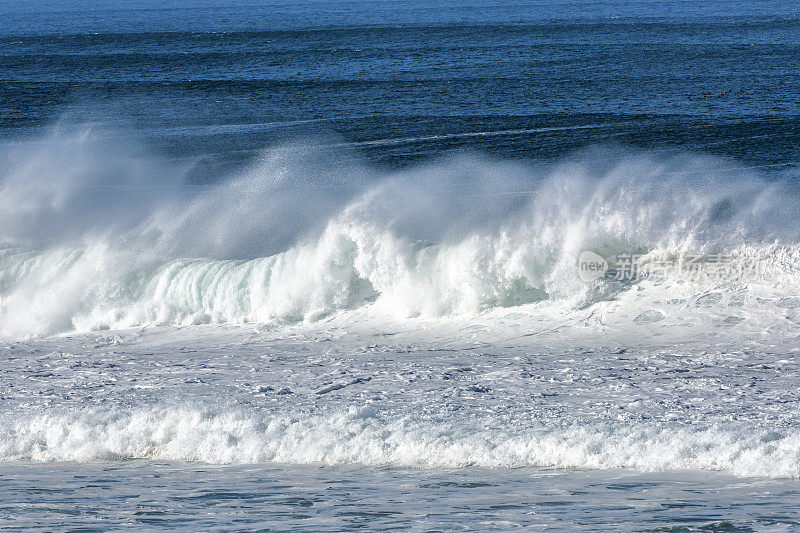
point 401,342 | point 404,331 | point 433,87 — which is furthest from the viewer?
point 433,87

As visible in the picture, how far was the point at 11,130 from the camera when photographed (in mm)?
38188

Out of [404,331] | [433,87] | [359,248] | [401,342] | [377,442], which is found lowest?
[377,442]

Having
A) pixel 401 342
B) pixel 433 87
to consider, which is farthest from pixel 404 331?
pixel 433 87

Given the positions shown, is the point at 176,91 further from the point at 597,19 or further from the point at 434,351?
the point at 597,19

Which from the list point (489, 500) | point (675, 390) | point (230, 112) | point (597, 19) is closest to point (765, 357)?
point (675, 390)

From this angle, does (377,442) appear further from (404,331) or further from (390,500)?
(404,331)

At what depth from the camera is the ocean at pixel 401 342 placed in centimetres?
803

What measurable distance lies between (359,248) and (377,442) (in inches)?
225

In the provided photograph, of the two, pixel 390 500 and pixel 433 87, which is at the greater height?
pixel 433 87

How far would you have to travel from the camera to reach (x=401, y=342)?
12906mm

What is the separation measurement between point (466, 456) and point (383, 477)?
30.7 inches

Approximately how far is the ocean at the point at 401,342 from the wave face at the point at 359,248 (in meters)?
0.05

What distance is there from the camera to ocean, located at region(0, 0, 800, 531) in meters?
8.03

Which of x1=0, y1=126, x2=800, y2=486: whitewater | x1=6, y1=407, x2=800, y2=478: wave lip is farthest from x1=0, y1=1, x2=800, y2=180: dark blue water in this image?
x1=6, y1=407, x2=800, y2=478: wave lip
